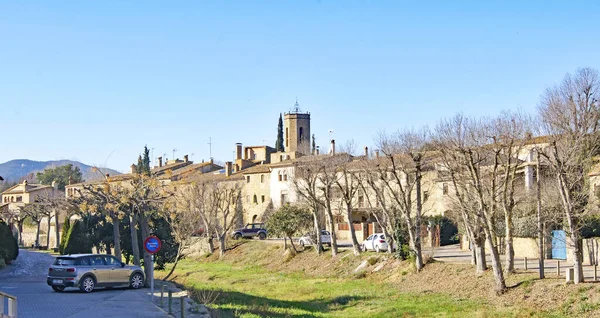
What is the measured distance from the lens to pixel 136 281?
28.9 meters

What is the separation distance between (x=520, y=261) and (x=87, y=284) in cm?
2055

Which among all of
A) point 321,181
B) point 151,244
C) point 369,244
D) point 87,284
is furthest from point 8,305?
point 321,181

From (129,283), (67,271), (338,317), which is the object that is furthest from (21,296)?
(338,317)

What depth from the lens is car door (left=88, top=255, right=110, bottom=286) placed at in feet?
89.9

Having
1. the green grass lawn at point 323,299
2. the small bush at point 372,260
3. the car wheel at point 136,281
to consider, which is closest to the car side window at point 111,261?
the car wheel at point 136,281

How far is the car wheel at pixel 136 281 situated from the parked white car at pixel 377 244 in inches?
761

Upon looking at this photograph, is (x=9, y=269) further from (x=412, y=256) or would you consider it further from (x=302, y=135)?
(x=302, y=135)

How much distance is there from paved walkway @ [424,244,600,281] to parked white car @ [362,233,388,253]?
334 cm

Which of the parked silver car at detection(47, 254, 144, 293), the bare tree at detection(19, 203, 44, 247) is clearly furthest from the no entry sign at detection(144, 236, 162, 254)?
the bare tree at detection(19, 203, 44, 247)

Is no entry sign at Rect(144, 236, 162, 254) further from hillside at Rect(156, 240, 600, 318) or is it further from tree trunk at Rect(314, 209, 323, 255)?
tree trunk at Rect(314, 209, 323, 255)

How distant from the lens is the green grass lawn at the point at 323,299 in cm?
2794

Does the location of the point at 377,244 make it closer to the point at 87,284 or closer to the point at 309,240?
the point at 309,240

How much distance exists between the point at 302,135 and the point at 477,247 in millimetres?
96158

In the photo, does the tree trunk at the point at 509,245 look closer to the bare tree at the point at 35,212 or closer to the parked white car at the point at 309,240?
the parked white car at the point at 309,240
